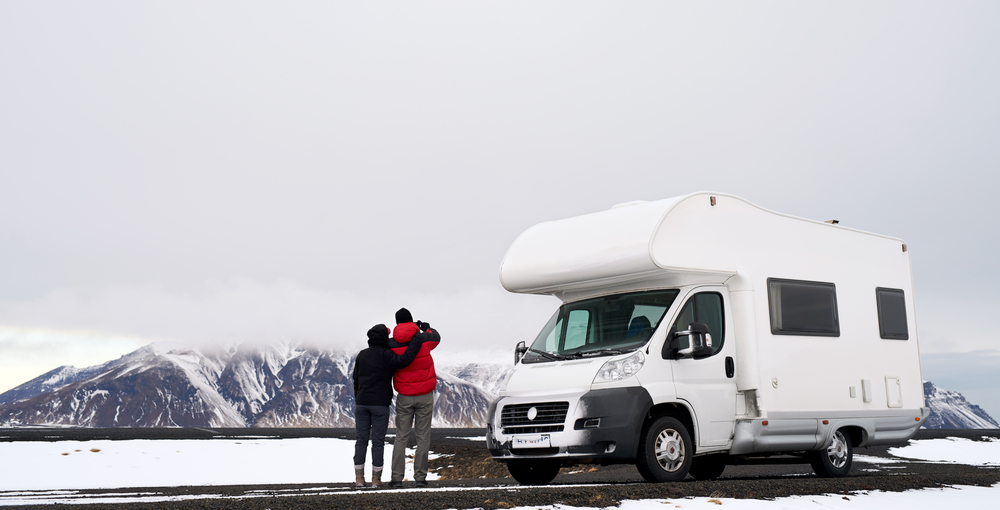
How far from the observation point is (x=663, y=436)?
10625 mm

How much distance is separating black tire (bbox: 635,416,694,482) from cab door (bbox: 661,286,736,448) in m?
0.32

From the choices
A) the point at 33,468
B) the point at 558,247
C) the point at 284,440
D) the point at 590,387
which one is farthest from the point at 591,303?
the point at 284,440

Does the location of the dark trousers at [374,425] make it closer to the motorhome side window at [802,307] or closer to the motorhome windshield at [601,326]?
the motorhome windshield at [601,326]

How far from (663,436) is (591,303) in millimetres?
2128

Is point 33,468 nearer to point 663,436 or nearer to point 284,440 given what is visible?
point 284,440

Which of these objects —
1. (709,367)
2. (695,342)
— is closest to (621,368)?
(695,342)

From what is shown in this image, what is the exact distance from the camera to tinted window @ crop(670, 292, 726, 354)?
11.0 metres

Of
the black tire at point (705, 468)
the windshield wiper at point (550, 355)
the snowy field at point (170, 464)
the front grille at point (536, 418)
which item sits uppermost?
the windshield wiper at point (550, 355)

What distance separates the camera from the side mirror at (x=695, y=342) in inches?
408

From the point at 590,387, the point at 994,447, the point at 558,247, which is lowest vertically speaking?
the point at 994,447

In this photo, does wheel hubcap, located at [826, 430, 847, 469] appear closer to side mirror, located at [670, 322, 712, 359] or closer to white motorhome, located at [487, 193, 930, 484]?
white motorhome, located at [487, 193, 930, 484]

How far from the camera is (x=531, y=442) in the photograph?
1057cm

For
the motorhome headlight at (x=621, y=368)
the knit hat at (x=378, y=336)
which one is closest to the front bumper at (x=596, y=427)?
the motorhome headlight at (x=621, y=368)

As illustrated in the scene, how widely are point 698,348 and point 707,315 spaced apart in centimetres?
115
